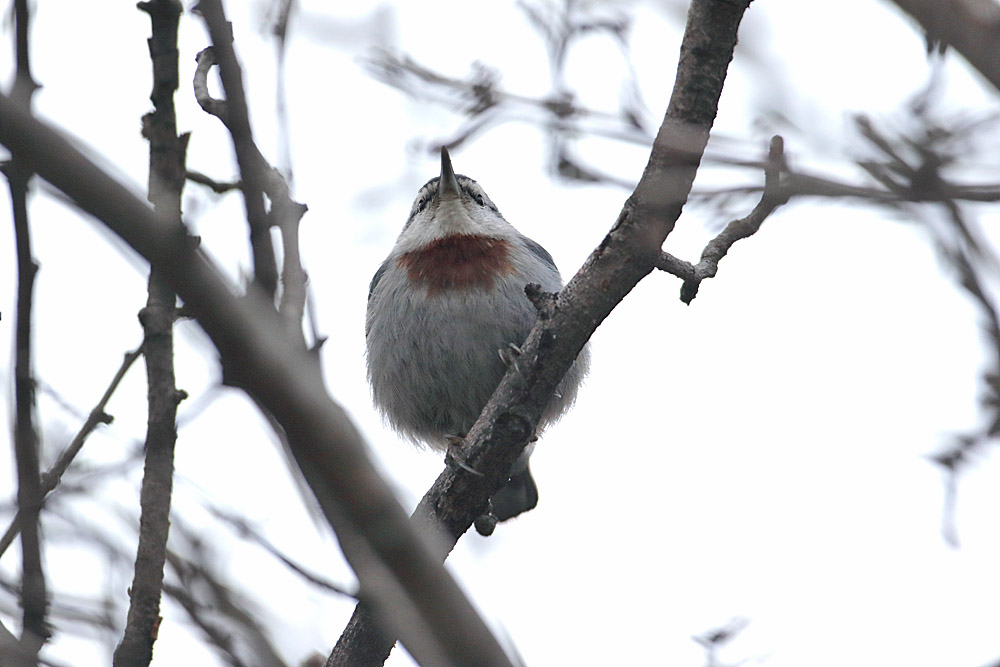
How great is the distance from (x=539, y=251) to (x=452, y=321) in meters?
1.25

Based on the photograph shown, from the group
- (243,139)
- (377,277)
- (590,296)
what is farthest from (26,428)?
(377,277)

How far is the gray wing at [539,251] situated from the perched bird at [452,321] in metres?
0.01

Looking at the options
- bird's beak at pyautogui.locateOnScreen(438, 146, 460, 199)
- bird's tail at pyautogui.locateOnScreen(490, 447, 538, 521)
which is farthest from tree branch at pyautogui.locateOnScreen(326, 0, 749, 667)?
bird's beak at pyautogui.locateOnScreen(438, 146, 460, 199)

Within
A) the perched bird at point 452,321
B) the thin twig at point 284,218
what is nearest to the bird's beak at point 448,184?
the perched bird at point 452,321

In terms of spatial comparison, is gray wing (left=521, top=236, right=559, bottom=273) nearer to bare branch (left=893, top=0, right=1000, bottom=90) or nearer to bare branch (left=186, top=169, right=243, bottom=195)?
bare branch (left=186, top=169, right=243, bottom=195)

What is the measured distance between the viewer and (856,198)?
10.6 ft

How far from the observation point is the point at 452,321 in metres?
6.43

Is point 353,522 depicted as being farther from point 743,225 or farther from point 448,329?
point 448,329

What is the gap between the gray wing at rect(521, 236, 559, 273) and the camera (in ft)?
23.9

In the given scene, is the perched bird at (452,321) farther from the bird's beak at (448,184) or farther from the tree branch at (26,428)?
the tree branch at (26,428)

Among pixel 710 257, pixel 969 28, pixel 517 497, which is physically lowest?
pixel 969 28

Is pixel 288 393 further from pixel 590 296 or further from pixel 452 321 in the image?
pixel 452 321

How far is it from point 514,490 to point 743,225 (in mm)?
3683

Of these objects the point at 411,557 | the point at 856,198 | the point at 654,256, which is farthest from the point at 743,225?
the point at 411,557
